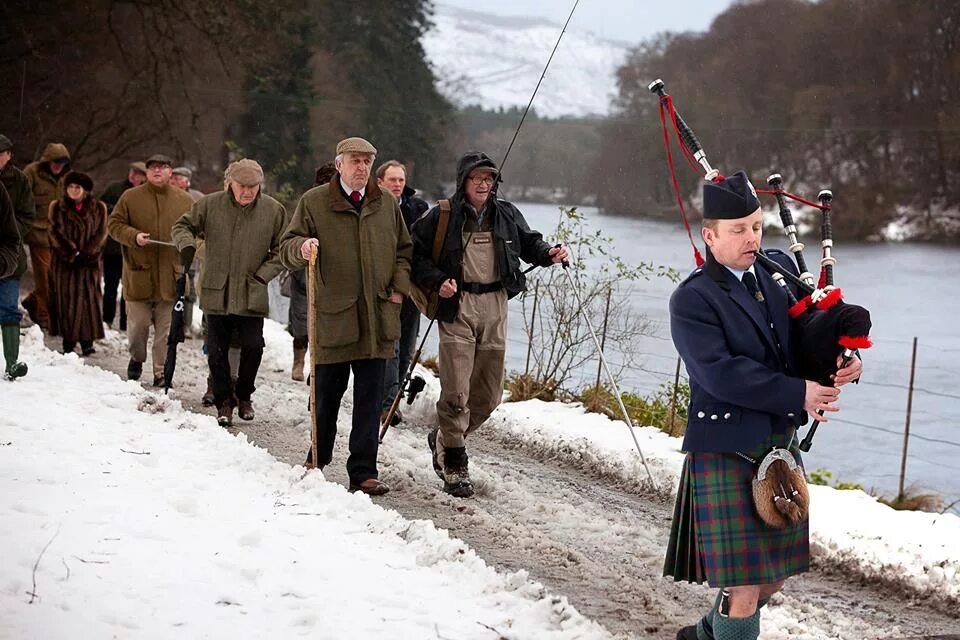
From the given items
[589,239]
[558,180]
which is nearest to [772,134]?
[558,180]

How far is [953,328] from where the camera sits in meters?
20.2

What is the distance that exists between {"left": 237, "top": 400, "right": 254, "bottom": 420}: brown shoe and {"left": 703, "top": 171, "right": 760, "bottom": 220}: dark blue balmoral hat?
6022 millimetres

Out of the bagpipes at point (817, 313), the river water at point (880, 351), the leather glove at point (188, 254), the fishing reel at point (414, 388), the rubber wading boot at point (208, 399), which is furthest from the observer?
the river water at point (880, 351)

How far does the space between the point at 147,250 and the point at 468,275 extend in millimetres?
4966

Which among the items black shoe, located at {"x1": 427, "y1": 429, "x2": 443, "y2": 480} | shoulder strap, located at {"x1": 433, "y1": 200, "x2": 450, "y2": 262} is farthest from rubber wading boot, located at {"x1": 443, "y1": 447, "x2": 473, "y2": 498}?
shoulder strap, located at {"x1": 433, "y1": 200, "x2": 450, "y2": 262}

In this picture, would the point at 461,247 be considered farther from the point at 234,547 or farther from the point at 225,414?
the point at 225,414

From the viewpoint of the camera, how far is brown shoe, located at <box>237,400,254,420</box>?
9633 mm

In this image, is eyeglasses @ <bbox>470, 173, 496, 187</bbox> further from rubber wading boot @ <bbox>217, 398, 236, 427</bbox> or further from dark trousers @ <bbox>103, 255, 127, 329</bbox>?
dark trousers @ <bbox>103, 255, 127, 329</bbox>

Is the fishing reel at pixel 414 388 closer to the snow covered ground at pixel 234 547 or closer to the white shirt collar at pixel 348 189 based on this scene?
the snow covered ground at pixel 234 547

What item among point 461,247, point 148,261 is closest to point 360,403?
point 461,247

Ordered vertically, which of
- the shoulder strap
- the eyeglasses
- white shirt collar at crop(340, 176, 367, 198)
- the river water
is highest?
the eyeglasses

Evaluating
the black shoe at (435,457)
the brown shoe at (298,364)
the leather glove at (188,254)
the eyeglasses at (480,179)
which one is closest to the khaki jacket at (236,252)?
the leather glove at (188,254)

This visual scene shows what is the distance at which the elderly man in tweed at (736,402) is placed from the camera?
4.17m

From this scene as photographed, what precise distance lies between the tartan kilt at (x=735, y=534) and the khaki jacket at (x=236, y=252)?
18.3 feet
